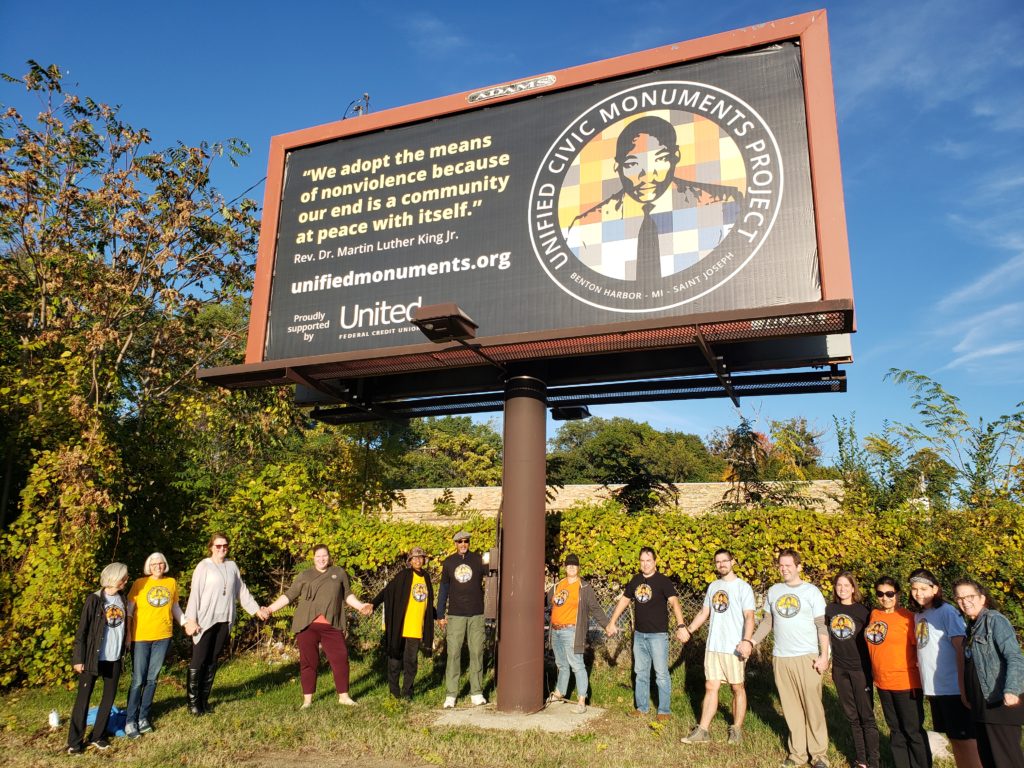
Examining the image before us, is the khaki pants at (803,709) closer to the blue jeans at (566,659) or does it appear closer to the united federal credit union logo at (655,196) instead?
the blue jeans at (566,659)

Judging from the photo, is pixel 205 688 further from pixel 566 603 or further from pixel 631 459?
pixel 631 459

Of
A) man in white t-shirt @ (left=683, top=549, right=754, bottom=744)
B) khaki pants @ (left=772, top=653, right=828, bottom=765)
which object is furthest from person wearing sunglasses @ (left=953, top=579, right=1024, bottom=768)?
man in white t-shirt @ (left=683, top=549, right=754, bottom=744)

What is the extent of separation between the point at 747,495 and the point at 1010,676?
6.32m

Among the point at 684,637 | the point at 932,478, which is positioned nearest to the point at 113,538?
the point at 684,637

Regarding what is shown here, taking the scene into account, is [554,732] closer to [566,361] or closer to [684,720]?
[684,720]

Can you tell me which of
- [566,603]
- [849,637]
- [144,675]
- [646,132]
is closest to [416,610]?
[566,603]

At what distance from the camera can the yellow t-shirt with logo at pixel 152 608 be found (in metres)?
6.64

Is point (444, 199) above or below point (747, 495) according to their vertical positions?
above

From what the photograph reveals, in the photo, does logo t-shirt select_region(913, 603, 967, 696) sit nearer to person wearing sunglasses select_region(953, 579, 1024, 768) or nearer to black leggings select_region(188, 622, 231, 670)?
person wearing sunglasses select_region(953, 579, 1024, 768)

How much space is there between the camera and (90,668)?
6062 mm

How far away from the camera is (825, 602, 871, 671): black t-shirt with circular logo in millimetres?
5707

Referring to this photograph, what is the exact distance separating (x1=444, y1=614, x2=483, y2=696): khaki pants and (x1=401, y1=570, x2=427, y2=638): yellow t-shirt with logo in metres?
0.33

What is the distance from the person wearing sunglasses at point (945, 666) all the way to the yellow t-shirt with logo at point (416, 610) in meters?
4.93

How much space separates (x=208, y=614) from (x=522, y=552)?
11.0 feet
